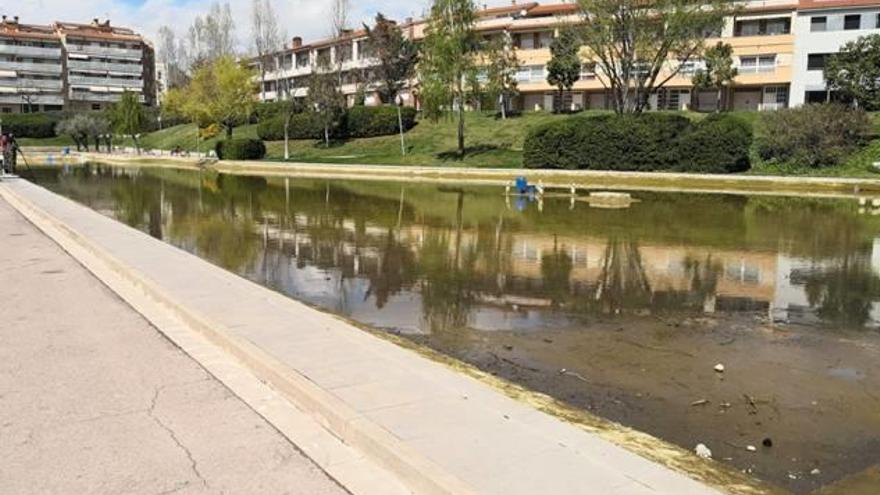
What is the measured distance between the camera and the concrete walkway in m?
4.65

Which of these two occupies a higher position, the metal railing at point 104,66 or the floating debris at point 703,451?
the metal railing at point 104,66

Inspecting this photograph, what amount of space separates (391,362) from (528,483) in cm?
271

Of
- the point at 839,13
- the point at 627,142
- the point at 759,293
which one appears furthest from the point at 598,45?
the point at 759,293

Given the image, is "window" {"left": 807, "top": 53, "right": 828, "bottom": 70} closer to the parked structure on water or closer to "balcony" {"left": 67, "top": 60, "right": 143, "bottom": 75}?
the parked structure on water

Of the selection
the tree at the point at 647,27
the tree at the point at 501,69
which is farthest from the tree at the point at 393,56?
the tree at the point at 647,27

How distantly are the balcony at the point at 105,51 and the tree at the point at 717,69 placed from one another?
334 ft

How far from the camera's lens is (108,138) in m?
81.8

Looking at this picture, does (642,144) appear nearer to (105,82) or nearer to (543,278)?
(543,278)

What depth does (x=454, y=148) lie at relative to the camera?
53.6m

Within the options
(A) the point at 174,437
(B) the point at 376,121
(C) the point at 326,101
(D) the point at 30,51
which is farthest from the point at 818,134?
(D) the point at 30,51

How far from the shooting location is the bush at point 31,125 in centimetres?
9094

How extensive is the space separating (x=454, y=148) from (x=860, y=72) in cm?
2546

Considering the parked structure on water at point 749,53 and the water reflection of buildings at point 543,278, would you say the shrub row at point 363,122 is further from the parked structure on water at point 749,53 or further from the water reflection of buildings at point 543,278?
the water reflection of buildings at point 543,278

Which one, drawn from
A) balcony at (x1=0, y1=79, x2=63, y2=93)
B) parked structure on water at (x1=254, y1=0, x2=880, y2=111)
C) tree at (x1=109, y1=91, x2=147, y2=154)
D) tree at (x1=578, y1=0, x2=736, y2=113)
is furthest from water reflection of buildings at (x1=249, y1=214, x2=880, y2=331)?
balcony at (x1=0, y1=79, x2=63, y2=93)
